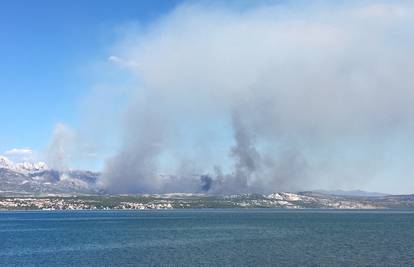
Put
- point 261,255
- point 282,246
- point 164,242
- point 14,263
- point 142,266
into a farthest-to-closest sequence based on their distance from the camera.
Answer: point 164,242
point 282,246
point 261,255
point 14,263
point 142,266

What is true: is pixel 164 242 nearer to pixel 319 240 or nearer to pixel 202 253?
pixel 202 253

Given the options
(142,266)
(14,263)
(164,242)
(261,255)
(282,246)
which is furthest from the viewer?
(164,242)

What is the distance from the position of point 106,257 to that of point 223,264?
91.8 ft

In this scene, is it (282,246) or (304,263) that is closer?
(304,263)

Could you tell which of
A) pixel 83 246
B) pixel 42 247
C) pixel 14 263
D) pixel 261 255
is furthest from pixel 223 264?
pixel 42 247

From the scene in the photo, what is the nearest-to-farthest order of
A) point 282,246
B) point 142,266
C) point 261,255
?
1. point 142,266
2. point 261,255
3. point 282,246

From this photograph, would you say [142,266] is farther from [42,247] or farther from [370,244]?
[370,244]

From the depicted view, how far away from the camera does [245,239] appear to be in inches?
5807

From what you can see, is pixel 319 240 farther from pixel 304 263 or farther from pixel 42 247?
pixel 42 247

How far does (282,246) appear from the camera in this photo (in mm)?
125938

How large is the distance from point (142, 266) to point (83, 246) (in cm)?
4458

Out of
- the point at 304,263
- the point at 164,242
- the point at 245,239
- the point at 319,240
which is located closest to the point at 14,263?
the point at 164,242

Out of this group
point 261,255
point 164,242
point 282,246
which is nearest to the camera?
point 261,255

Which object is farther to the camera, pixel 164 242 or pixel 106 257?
pixel 164 242
